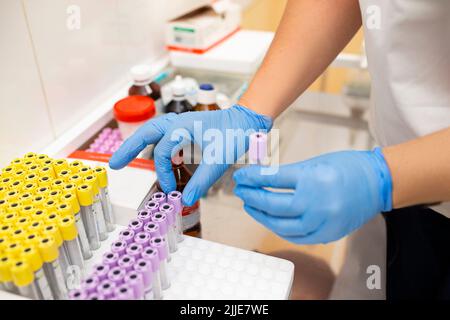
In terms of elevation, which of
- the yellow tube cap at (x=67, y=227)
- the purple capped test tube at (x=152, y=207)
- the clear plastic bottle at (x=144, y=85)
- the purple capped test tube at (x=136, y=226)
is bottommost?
the purple capped test tube at (x=136, y=226)

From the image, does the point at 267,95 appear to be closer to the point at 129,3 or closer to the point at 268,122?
the point at 268,122

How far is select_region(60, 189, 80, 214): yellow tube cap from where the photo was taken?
71 cm

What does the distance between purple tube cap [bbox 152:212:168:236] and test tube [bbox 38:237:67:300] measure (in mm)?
180

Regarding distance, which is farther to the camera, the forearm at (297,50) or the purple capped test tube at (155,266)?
the forearm at (297,50)

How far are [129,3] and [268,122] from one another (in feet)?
2.14

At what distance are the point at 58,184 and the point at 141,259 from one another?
0.75 ft

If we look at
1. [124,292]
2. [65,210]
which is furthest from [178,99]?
[124,292]

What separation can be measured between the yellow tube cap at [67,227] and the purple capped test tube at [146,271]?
12 cm

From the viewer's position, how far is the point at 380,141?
117cm

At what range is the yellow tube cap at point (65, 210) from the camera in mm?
692

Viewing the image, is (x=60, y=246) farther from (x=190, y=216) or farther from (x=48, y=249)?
(x=190, y=216)

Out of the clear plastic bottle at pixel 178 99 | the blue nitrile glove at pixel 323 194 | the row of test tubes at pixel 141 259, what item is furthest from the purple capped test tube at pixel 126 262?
the clear plastic bottle at pixel 178 99

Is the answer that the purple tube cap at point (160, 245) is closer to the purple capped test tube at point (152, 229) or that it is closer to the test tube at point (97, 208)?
the purple capped test tube at point (152, 229)

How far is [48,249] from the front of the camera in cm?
64
